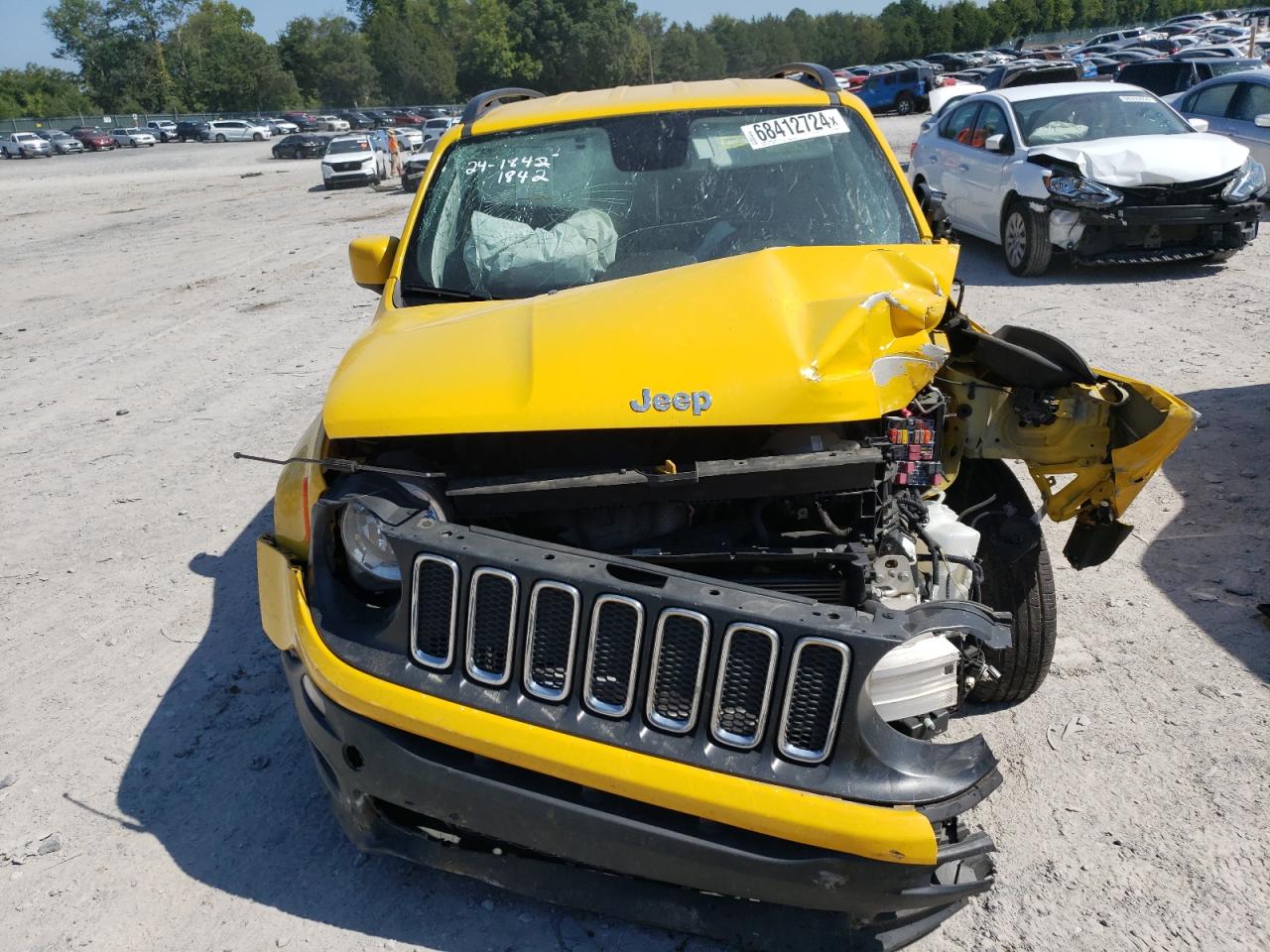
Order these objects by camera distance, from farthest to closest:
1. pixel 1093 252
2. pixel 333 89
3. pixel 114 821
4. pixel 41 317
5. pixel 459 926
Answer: pixel 333 89 → pixel 41 317 → pixel 1093 252 → pixel 114 821 → pixel 459 926

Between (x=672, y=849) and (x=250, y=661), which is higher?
(x=672, y=849)

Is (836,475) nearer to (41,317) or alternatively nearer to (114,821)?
(114,821)

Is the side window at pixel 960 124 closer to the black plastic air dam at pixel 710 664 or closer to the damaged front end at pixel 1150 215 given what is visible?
the damaged front end at pixel 1150 215

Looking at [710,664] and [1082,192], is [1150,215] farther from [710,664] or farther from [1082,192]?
[710,664]

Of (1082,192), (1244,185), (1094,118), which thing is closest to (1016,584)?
(1082,192)

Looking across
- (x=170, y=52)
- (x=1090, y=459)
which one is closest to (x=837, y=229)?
(x=1090, y=459)

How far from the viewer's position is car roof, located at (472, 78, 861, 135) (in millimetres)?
4117

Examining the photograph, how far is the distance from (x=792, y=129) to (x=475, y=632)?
2.61 m

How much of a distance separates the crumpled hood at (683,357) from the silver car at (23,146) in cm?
6417

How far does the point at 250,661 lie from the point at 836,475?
8.63 feet

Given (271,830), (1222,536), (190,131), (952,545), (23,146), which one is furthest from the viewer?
(190,131)

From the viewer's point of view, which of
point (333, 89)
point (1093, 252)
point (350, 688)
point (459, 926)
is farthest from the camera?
point (333, 89)

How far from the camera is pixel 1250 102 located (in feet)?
39.9

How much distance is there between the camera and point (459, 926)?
268 cm
